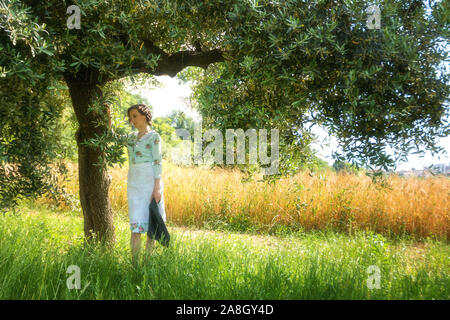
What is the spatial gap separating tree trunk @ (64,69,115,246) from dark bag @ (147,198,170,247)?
97 cm

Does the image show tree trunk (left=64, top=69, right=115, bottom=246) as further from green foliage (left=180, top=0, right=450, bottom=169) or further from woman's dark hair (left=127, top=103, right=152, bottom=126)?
green foliage (left=180, top=0, right=450, bottom=169)

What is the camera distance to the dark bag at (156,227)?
500 centimetres

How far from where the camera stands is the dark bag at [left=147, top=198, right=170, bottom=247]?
5.00m

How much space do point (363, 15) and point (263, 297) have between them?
3129mm

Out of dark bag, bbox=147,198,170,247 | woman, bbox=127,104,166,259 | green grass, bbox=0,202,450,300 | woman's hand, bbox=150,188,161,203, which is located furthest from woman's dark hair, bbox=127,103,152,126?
green grass, bbox=0,202,450,300

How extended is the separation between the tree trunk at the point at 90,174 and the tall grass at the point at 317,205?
3.79 meters

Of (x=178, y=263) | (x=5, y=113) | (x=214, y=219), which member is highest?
(x=5, y=113)

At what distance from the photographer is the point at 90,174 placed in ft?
18.4

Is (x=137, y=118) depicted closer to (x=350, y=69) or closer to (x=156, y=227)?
(x=156, y=227)

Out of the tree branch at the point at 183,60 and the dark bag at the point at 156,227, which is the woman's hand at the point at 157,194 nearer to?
the dark bag at the point at 156,227

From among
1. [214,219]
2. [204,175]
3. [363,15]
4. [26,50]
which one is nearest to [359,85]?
[363,15]

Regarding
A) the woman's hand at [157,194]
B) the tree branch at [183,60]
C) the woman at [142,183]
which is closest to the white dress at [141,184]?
the woman at [142,183]

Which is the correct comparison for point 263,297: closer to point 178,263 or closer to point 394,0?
point 178,263
